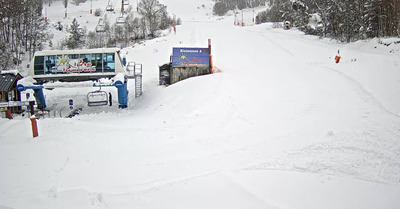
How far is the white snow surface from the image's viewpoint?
19.6 ft

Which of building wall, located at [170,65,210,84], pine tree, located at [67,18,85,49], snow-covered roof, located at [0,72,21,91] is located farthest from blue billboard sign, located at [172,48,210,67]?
pine tree, located at [67,18,85,49]

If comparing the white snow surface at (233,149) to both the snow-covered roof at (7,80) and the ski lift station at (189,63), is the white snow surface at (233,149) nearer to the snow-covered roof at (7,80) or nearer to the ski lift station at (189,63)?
the ski lift station at (189,63)

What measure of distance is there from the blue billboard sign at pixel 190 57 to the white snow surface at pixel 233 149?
6.84ft

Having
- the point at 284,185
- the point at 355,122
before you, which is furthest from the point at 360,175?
the point at 355,122

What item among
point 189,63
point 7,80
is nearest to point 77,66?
point 7,80

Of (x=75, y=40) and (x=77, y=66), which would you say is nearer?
(x=77, y=66)

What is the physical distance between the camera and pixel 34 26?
44.7m

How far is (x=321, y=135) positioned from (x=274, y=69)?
416 inches

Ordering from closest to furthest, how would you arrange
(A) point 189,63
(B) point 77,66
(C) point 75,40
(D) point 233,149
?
(D) point 233,149 < (B) point 77,66 < (A) point 189,63 < (C) point 75,40

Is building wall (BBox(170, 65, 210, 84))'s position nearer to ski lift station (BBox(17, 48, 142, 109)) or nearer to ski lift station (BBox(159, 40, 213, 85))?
ski lift station (BBox(159, 40, 213, 85))

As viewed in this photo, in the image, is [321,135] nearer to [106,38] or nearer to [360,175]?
[360,175]

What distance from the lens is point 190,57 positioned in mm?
18188

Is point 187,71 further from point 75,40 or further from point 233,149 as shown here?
point 75,40

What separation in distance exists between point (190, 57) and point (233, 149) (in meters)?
10.9
